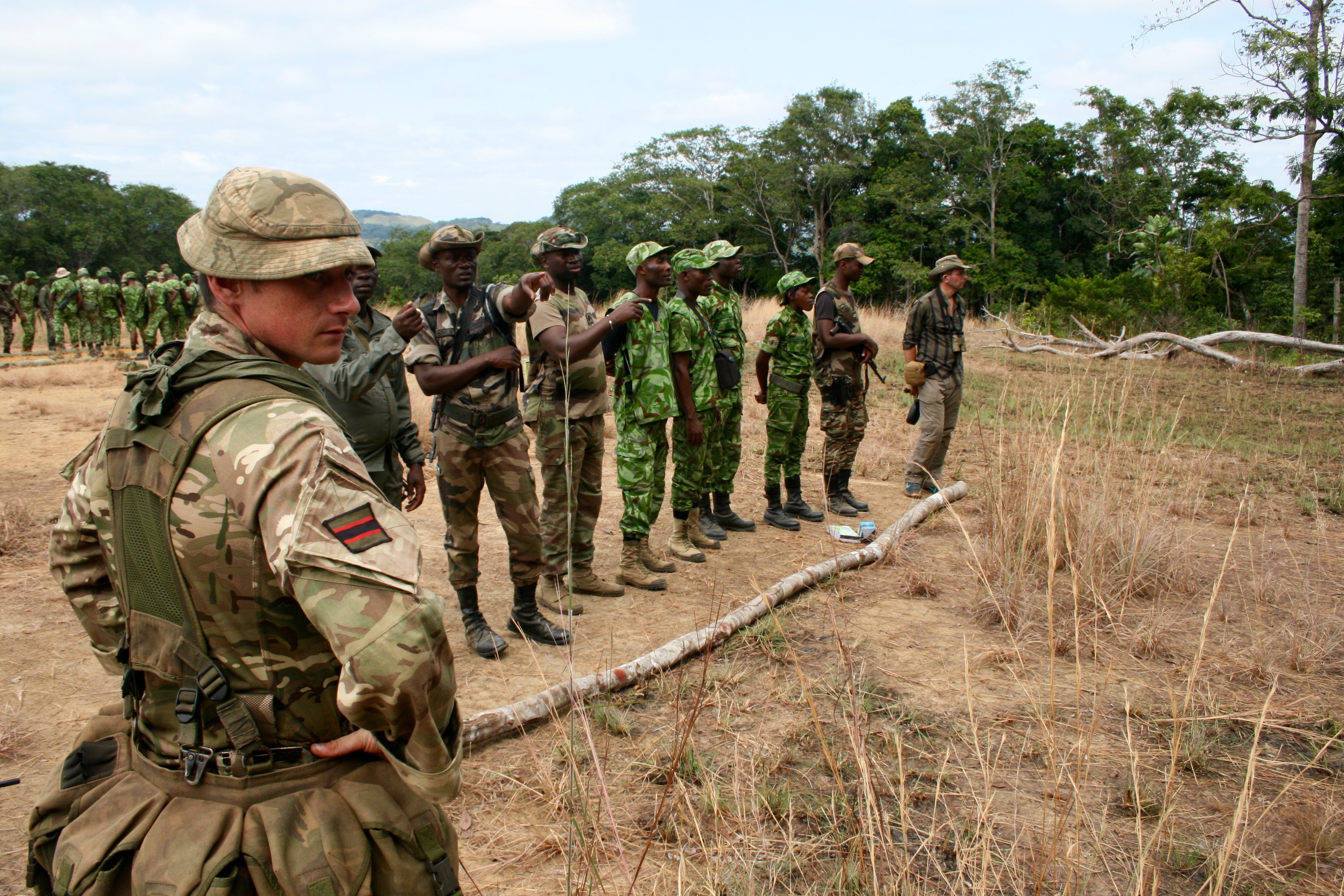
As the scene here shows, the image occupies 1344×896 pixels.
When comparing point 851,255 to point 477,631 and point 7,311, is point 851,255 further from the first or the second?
point 7,311

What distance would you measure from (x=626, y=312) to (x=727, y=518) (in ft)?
7.39

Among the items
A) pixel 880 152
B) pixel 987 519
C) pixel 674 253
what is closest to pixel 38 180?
pixel 880 152

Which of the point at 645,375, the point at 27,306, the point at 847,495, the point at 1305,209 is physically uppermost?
the point at 1305,209

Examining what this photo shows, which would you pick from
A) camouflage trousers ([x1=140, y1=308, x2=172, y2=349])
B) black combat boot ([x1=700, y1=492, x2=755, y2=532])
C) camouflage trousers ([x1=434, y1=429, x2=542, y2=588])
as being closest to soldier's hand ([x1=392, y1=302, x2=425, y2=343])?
camouflage trousers ([x1=434, y1=429, x2=542, y2=588])

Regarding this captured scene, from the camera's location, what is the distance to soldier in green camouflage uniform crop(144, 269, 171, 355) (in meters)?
16.1

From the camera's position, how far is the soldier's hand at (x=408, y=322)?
347 centimetres

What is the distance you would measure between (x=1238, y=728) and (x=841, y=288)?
4145 mm

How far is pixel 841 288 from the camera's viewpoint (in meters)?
6.56

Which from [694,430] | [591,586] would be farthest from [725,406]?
[591,586]

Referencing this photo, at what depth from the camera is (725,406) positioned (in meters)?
5.70

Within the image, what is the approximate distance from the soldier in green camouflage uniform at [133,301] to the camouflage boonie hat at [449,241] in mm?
15671

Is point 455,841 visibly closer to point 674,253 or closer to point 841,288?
point 674,253

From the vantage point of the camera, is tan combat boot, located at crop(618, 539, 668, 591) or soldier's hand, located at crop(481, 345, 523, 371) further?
tan combat boot, located at crop(618, 539, 668, 591)

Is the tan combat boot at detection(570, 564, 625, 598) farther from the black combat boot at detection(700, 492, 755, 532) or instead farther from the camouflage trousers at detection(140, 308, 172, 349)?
the camouflage trousers at detection(140, 308, 172, 349)
